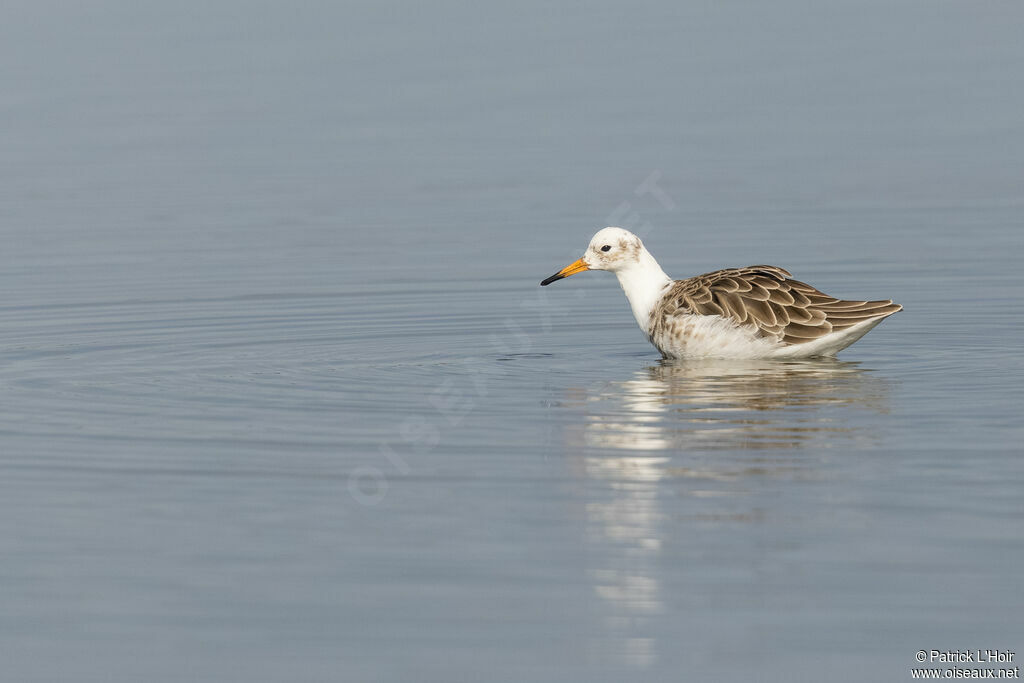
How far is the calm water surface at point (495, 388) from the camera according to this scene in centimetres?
1007

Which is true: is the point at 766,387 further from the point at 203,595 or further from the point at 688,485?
the point at 203,595

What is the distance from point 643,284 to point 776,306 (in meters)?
1.76

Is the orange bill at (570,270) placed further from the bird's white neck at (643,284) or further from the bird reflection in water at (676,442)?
the bird reflection in water at (676,442)

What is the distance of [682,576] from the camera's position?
34.6 feet

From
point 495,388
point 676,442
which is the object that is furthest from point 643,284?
point 676,442

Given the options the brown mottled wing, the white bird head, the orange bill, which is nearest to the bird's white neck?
the white bird head

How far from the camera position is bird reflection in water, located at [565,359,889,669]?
34.4 ft

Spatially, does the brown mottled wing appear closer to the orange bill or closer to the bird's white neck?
the bird's white neck

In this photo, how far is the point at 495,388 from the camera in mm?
16625

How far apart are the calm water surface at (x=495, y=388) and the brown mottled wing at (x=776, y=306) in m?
0.48

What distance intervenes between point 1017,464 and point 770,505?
209cm

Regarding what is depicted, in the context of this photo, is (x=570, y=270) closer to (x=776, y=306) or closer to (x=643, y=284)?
(x=643, y=284)

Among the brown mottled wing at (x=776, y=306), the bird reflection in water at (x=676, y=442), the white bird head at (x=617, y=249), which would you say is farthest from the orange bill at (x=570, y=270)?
the bird reflection in water at (x=676, y=442)

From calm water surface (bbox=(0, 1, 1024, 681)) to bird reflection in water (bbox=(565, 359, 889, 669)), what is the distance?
47 millimetres
